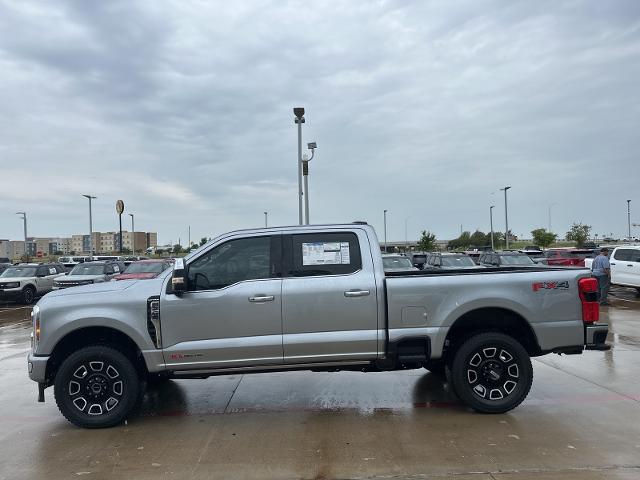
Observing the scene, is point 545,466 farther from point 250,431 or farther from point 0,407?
point 0,407

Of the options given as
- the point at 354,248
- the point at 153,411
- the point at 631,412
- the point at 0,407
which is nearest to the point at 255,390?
the point at 153,411

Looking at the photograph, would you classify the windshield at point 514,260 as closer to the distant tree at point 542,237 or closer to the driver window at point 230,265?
the driver window at point 230,265

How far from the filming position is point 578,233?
222 feet

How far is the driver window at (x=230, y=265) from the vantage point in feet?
18.4

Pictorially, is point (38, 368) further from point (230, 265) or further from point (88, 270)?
point (88, 270)

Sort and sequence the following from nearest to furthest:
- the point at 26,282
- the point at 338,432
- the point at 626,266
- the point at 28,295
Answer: the point at 338,432 < the point at 626,266 < the point at 26,282 < the point at 28,295

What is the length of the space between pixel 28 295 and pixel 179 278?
1918 centimetres

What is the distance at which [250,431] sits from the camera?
5.35 metres

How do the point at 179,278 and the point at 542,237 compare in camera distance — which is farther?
the point at 542,237

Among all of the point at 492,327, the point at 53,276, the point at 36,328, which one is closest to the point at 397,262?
the point at 492,327

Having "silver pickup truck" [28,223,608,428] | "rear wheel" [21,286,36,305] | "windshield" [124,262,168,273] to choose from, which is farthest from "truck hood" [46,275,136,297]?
"rear wheel" [21,286,36,305]

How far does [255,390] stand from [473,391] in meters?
2.77

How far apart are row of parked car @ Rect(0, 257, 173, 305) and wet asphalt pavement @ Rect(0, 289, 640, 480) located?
460 inches

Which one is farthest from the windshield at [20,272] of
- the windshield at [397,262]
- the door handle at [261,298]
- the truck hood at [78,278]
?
the door handle at [261,298]
